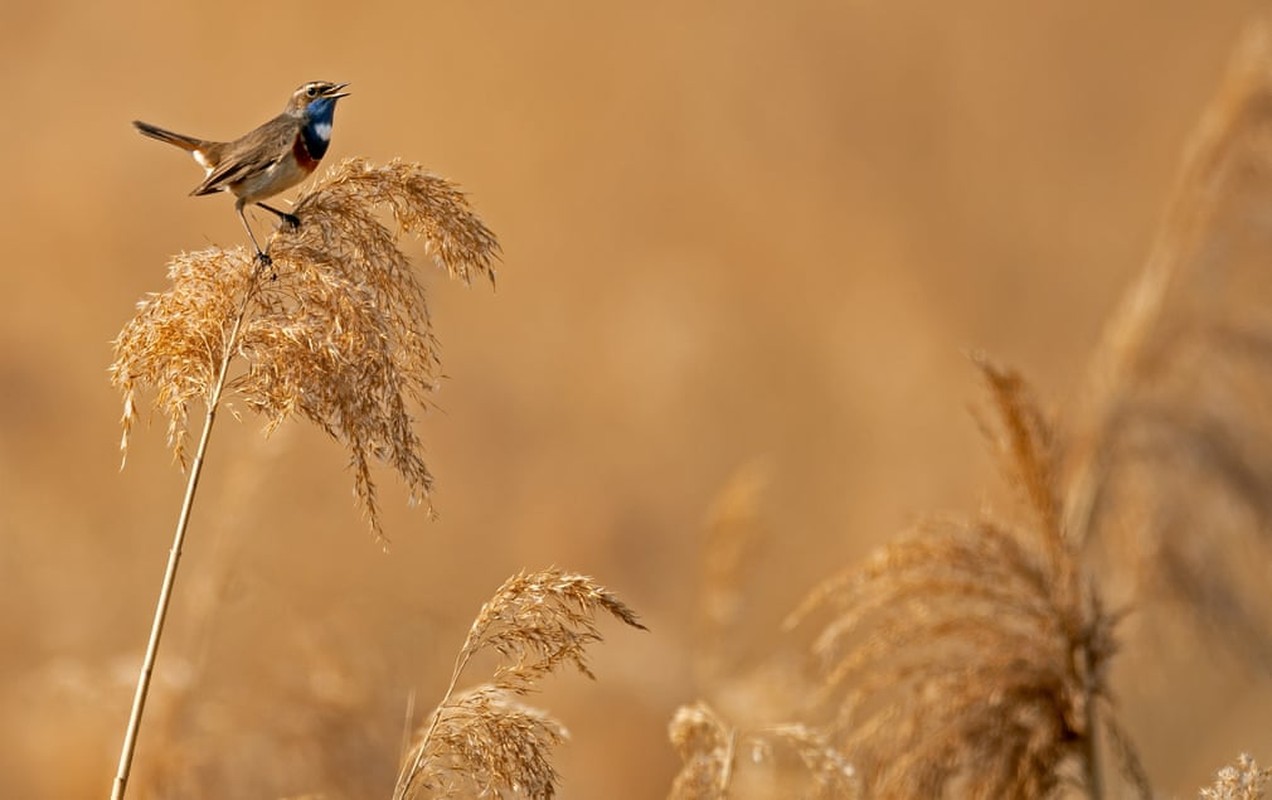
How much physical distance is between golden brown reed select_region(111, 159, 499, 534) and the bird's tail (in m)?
1.14

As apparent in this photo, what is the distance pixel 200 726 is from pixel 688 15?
58.2 ft

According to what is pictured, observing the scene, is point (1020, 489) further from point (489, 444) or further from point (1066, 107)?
point (1066, 107)

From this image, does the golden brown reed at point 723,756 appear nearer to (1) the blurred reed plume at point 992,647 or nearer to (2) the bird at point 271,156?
(1) the blurred reed plume at point 992,647

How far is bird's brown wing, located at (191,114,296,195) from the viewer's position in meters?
4.07

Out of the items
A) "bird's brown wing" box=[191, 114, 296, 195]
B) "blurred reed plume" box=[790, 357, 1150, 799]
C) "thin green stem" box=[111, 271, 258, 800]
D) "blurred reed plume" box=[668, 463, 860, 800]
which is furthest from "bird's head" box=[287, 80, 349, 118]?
"blurred reed plume" box=[668, 463, 860, 800]

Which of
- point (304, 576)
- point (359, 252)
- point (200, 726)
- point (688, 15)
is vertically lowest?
point (359, 252)

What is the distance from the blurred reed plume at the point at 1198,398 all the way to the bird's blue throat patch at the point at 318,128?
2.87 meters

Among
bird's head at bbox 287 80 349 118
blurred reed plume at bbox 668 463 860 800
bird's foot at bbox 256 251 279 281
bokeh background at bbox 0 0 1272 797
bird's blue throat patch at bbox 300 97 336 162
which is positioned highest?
bokeh background at bbox 0 0 1272 797

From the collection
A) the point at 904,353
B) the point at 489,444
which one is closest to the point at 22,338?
the point at 489,444

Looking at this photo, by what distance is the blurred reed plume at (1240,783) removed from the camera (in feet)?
10.4

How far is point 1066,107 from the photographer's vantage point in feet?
71.6

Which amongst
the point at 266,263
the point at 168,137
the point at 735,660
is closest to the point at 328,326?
the point at 266,263

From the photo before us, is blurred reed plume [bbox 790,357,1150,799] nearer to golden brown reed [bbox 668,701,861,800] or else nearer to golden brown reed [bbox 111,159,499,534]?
golden brown reed [bbox 668,701,861,800]

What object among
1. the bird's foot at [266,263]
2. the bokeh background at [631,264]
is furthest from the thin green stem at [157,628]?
the bokeh background at [631,264]
